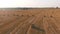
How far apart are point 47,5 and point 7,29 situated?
776 millimetres

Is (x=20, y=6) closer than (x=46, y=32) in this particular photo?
No

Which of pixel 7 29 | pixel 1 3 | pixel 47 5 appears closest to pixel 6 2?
pixel 1 3

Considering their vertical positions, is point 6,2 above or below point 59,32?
below

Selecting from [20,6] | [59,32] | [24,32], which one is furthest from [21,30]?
[20,6]

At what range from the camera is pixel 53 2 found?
115cm

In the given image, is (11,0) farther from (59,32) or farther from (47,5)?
(59,32)

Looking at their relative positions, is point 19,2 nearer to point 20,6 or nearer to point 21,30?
point 20,6

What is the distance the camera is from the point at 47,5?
1.16 meters

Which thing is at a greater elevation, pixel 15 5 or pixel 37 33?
pixel 37 33

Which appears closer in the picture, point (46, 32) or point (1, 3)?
point (46, 32)

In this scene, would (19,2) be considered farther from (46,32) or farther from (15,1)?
(46,32)

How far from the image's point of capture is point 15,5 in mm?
1162

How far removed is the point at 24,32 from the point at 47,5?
78cm

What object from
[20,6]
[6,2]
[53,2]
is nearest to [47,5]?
[53,2]
